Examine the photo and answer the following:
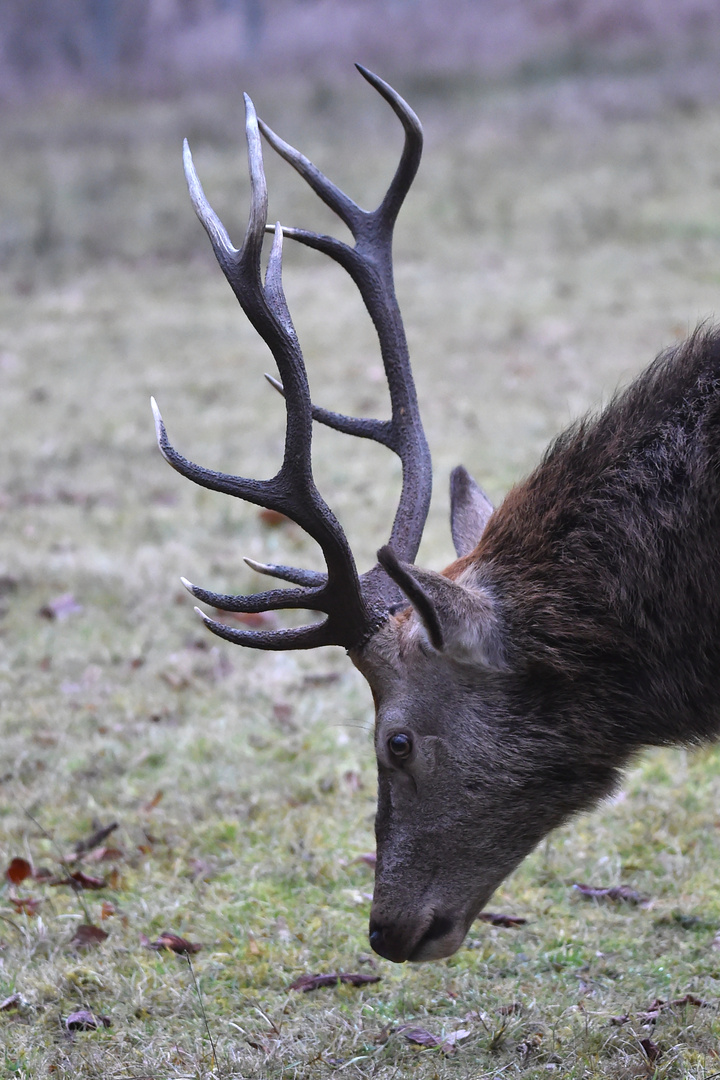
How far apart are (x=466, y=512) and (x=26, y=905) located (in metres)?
1.98

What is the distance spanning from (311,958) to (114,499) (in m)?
5.22

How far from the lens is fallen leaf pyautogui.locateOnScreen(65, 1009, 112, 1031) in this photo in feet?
10.8

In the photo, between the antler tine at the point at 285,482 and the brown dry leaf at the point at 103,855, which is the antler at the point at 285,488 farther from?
the brown dry leaf at the point at 103,855

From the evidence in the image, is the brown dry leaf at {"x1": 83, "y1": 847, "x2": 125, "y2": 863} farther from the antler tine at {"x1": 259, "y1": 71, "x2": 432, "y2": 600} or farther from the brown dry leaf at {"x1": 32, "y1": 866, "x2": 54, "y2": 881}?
the antler tine at {"x1": 259, "y1": 71, "x2": 432, "y2": 600}

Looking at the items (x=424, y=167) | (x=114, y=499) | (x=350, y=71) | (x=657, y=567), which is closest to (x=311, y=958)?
(x=657, y=567)

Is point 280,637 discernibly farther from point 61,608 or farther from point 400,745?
point 61,608

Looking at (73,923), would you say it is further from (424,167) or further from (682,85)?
(682,85)

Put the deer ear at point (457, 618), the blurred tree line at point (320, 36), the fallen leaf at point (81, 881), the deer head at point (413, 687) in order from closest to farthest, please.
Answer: the deer ear at point (457, 618), the deer head at point (413, 687), the fallen leaf at point (81, 881), the blurred tree line at point (320, 36)

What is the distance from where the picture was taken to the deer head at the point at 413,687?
3062 millimetres

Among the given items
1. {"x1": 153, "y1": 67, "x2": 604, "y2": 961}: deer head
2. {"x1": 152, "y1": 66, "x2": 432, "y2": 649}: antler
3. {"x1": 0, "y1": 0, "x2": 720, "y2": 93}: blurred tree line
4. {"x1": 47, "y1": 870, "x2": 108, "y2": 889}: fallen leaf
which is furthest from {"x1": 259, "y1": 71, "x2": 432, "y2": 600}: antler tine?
{"x1": 0, "y1": 0, "x2": 720, "y2": 93}: blurred tree line

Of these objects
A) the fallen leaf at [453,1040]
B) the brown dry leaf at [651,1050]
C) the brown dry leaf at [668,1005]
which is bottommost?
the fallen leaf at [453,1040]

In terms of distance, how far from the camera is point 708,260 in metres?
14.1

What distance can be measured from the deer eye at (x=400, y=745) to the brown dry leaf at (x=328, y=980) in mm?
802

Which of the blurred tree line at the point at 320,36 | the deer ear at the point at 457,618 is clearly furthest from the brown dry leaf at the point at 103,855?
the blurred tree line at the point at 320,36
